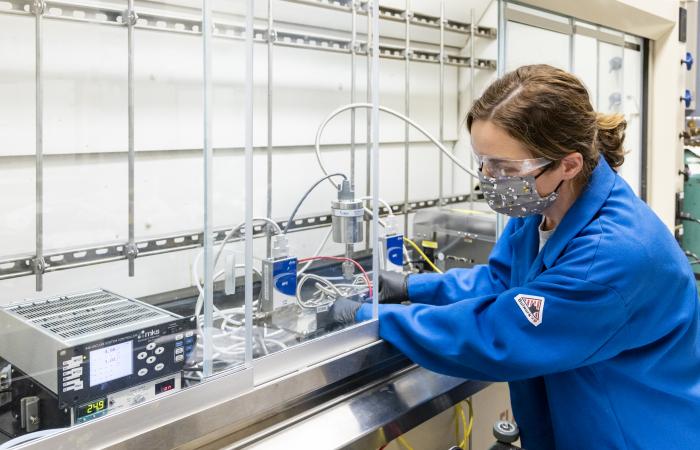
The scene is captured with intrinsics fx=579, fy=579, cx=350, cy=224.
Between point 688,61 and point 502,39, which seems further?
point 688,61

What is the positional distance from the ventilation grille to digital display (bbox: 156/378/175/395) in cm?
9

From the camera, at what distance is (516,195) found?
3.43 ft

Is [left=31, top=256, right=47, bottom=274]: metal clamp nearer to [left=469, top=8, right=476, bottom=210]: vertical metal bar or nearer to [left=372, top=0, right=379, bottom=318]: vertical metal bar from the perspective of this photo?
[left=372, top=0, right=379, bottom=318]: vertical metal bar

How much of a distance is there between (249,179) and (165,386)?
12.8 inches

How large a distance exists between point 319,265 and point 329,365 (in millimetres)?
242

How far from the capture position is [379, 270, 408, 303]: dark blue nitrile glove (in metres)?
1.28

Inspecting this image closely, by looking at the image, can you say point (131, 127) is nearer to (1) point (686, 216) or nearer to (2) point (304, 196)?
(2) point (304, 196)

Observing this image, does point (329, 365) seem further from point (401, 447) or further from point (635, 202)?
point (635, 202)

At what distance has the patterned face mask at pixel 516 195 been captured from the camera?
40.4 inches

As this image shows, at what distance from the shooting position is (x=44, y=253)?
1188 mm

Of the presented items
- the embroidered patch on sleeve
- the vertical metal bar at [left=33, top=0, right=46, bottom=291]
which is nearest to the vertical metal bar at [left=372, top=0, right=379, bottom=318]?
the embroidered patch on sleeve

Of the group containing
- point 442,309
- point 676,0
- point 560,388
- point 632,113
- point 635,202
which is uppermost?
point 676,0

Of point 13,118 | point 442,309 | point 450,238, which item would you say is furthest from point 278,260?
point 450,238

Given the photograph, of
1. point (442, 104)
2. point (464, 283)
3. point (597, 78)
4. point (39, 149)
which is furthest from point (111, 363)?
point (597, 78)
